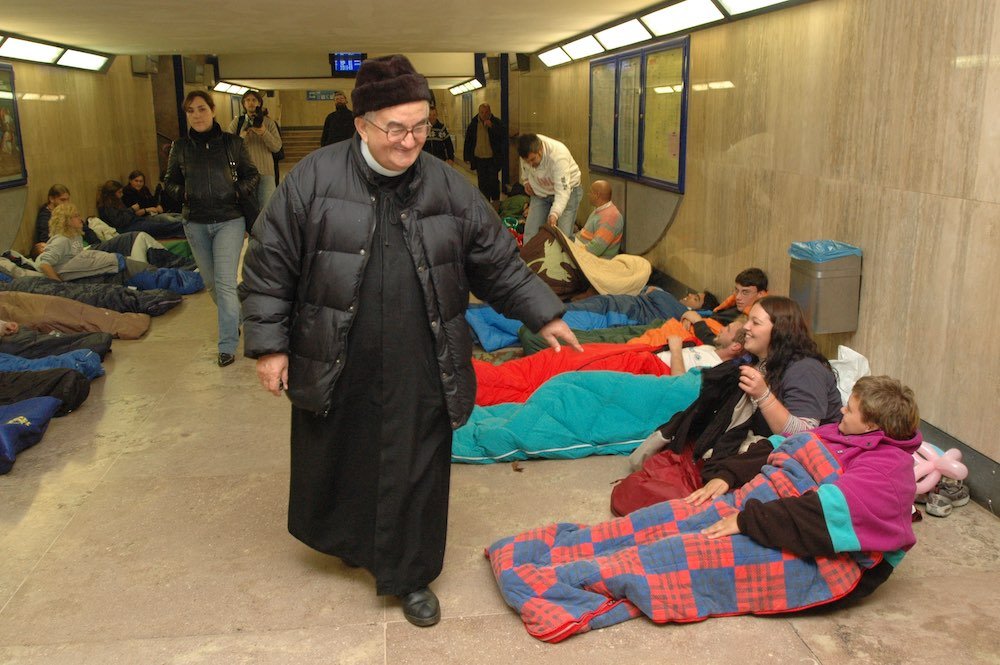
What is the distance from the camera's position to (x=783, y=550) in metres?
3.12

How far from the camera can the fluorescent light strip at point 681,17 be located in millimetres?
6809

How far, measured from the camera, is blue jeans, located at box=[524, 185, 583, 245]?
9.01 metres

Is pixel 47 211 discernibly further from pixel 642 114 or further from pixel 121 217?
pixel 642 114

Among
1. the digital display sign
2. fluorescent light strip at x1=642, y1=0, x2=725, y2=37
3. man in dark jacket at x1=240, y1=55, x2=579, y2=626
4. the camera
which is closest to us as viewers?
man in dark jacket at x1=240, y1=55, x2=579, y2=626

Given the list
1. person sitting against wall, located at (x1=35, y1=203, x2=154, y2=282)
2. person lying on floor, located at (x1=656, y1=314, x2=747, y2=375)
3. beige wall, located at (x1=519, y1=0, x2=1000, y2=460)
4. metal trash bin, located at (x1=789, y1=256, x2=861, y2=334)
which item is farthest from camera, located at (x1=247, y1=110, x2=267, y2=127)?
metal trash bin, located at (x1=789, y1=256, x2=861, y2=334)

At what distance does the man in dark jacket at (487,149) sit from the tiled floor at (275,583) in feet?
33.8

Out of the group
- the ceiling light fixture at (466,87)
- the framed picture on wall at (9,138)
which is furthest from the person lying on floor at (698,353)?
the ceiling light fixture at (466,87)

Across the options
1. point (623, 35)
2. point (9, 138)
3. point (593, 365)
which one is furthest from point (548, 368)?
point (9, 138)

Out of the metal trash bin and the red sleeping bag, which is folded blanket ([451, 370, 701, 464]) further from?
the metal trash bin

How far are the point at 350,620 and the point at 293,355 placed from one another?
3.03ft

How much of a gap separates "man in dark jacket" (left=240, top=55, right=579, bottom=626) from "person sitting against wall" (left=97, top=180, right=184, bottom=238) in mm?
9184

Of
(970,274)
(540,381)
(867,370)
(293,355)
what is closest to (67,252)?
(540,381)

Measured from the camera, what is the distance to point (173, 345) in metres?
7.05

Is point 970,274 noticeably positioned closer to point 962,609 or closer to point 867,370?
point 867,370
